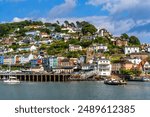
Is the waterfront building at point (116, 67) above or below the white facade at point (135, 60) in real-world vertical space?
below

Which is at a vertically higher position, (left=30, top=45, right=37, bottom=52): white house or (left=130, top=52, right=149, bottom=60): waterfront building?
(left=30, top=45, right=37, bottom=52): white house

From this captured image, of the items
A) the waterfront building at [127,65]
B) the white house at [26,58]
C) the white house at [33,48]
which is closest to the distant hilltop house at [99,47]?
the waterfront building at [127,65]

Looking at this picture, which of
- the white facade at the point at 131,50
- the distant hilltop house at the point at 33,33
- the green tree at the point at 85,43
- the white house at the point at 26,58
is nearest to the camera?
the white house at the point at 26,58

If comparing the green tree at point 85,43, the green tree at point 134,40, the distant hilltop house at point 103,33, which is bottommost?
the green tree at point 85,43

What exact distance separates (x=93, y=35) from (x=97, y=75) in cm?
2743

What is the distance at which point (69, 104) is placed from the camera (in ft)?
30.2

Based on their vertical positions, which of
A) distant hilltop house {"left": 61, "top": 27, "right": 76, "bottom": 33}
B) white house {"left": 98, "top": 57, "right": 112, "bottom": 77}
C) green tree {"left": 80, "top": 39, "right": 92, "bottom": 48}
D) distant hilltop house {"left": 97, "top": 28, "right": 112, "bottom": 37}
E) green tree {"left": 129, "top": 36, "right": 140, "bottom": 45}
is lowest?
white house {"left": 98, "top": 57, "right": 112, "bottom": 77}

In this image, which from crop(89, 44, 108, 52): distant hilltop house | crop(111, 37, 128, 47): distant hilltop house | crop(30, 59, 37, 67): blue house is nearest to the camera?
crop(30, 59, 37, 67): blue house

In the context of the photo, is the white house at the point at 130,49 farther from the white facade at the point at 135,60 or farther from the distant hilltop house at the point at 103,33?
the distant hilltop house at the point at 103,33

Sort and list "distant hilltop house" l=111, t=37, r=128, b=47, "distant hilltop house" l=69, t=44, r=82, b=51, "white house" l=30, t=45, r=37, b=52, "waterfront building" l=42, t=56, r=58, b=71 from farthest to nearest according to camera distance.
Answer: "white house" l=30, t=45, r=37, b=52, "distant hilltop house" l=111, t=37, r=128, b=47, "distant hilltop house" l=69, t=44, r=82, b=51, "waterfront building" l=42, t=56, r=58, b=71

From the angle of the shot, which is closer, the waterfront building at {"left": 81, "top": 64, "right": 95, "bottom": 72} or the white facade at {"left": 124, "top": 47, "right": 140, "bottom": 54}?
the waterfront building at {"left": 81, "top": 64, "right": 95, "bottom": 72}

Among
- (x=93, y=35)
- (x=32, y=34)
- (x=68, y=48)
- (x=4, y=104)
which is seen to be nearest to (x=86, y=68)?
(x=68, y=48)

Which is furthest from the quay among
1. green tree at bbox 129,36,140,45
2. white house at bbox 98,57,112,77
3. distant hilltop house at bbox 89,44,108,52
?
green tree at bbox 129,36,140,45

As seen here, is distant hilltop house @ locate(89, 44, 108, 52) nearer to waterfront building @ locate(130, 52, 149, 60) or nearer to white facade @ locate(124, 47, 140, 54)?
white facade @ locate(124, 47, 140, 54)
